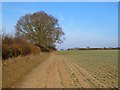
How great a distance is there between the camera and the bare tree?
55406mm

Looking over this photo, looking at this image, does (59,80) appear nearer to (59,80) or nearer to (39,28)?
(59,80)

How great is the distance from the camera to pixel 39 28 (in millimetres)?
56062

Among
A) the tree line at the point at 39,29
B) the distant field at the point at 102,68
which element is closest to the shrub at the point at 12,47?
the distant field at the point at 102,68

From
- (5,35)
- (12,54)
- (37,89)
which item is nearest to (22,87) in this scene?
(37,89)

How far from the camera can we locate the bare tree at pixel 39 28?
182 feet

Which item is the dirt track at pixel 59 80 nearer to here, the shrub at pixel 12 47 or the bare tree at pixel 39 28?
the shrub at pixel 12 47

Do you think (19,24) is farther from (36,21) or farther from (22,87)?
(22,87)

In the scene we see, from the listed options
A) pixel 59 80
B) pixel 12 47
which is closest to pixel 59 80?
pixel 59 80

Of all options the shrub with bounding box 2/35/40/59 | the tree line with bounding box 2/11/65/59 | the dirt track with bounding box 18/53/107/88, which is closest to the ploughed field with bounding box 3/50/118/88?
the dirt track with bounding box 18/53/107/88

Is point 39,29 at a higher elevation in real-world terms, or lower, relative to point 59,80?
higher

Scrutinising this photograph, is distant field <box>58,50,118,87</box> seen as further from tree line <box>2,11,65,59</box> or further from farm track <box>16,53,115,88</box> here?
tree line <box>2,11,65,59</box>

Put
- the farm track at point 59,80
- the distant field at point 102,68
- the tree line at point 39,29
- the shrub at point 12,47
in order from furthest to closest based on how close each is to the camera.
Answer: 1. the tree line at point 39,29
2. the shrub at point 12,47
3. the distant field at point 102,68
4. the farm track at point 59,80

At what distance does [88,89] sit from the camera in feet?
30.9

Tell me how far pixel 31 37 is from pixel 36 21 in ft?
12.7
